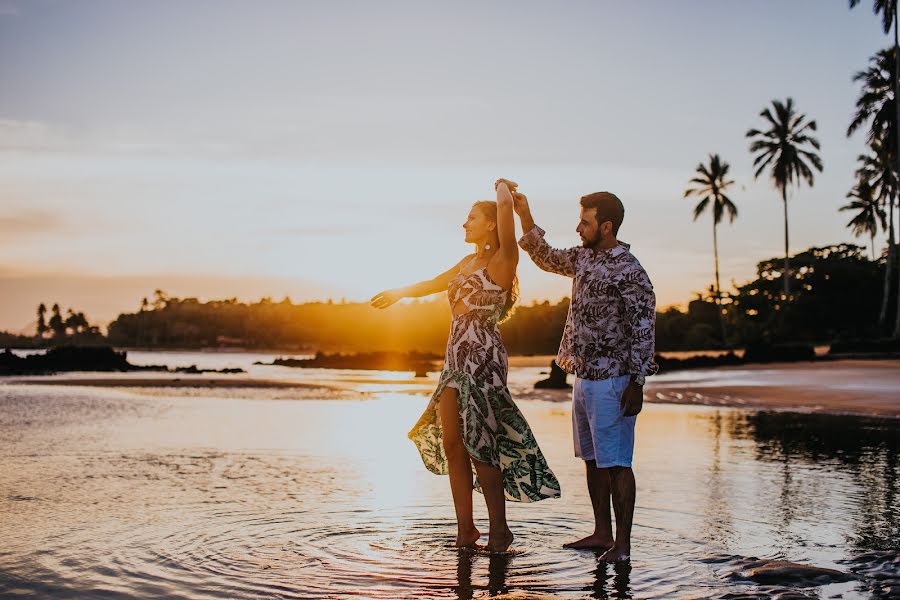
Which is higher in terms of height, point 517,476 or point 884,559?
point 517,476

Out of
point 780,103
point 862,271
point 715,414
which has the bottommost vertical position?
point 715,414

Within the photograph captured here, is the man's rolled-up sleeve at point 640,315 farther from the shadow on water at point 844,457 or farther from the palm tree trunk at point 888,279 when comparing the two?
the palm tree trunk at point 888,279

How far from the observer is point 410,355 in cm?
6162

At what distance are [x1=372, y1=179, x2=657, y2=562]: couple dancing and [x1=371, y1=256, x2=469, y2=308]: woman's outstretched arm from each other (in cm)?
2

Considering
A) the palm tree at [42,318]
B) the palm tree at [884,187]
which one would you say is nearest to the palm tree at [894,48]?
the palm tree at [884,187]

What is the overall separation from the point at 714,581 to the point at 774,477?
455cm

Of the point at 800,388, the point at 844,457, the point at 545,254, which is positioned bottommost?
the point at 844,457

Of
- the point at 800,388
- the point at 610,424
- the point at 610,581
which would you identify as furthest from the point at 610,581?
the point at 800,388

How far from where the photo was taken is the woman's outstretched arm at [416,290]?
611 cm

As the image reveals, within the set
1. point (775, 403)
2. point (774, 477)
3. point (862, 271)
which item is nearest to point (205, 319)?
point (862, 271)

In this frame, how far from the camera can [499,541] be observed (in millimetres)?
5684

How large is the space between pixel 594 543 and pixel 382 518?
5.51 feet

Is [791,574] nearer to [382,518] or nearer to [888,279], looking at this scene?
[382,518]

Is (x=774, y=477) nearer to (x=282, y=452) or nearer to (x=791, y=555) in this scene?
(x=791, y=555)
